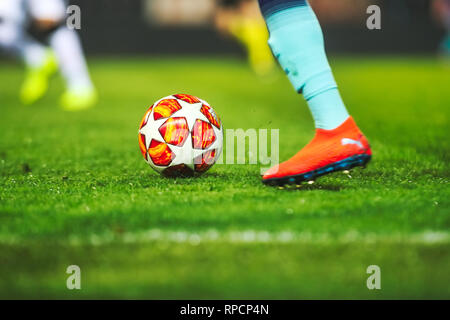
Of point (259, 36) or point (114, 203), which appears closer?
point (114, 203)

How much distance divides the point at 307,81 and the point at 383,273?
1016 mm

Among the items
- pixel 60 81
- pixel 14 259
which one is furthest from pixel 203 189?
pixel 60 81

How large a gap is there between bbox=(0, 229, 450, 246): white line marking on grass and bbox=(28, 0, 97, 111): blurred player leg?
487 cm

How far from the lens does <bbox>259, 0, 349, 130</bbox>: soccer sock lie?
2.61m

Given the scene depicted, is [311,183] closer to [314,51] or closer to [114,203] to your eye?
[314,51]

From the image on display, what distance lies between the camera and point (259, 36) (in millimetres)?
14578

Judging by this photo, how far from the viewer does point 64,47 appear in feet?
23.4

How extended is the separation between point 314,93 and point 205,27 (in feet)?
59.8

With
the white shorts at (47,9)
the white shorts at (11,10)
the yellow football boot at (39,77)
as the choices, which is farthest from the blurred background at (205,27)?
the white shorts at (47,9)

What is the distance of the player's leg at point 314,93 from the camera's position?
260 centimetres

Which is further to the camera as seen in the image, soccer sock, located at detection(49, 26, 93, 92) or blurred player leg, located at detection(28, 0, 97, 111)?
soccer sock, located at detection(49, 26, 93, 92)

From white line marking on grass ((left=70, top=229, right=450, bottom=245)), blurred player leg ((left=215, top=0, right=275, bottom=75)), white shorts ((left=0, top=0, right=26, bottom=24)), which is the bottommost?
white line marking on grass ((left=70, top=229, right=450, bottom=245))

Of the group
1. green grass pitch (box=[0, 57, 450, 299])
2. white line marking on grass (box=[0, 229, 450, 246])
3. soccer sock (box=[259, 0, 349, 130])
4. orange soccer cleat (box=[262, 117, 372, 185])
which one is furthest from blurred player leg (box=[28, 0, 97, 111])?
white line marking on grass (box=[0, 229, 450, 246])

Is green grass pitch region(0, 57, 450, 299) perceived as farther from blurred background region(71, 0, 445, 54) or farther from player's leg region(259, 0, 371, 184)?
blurred background region(71, 0, 445, 54)
